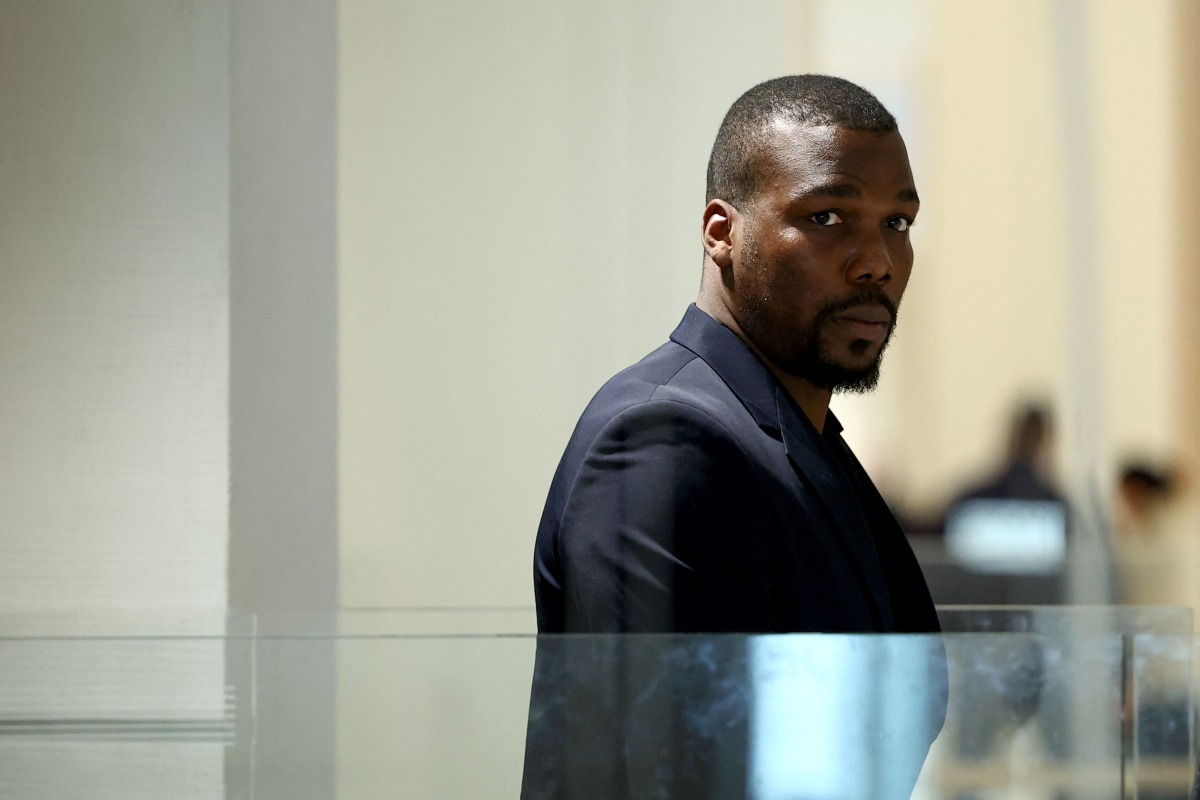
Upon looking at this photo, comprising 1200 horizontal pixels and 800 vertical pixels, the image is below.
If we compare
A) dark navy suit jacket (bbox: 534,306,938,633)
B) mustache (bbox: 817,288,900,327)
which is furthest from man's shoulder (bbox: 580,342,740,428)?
mustache (bbox: 817,288,900,327)

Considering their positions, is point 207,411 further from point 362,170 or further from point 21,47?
point 21,47

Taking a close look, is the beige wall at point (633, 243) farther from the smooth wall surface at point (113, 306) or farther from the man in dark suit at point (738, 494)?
the smooth wall surface at point (113, 306)

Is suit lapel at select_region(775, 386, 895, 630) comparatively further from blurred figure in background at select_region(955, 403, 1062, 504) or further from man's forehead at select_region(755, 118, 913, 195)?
man's forehead at select_region(755, 118, 913, 195)

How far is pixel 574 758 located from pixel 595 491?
0.26m

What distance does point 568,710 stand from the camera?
1104 millimetres

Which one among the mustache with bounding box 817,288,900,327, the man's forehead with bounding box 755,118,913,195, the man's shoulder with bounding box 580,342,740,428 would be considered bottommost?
the man's shoulder with bounding box 580,342,740,428

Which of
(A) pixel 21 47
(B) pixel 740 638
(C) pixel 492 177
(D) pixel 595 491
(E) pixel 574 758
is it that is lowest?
(E) pixel 574 758

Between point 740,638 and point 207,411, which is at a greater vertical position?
point 207,411

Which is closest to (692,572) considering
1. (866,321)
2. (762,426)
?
(762,426)

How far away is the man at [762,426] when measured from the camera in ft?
3.43

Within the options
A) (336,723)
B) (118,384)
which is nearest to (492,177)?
(118,384)

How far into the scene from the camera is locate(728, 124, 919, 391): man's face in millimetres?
1047

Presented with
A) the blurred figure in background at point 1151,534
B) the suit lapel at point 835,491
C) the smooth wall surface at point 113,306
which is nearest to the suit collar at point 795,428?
the suit lapel at point 835,491

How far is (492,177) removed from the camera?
3.63 feet
